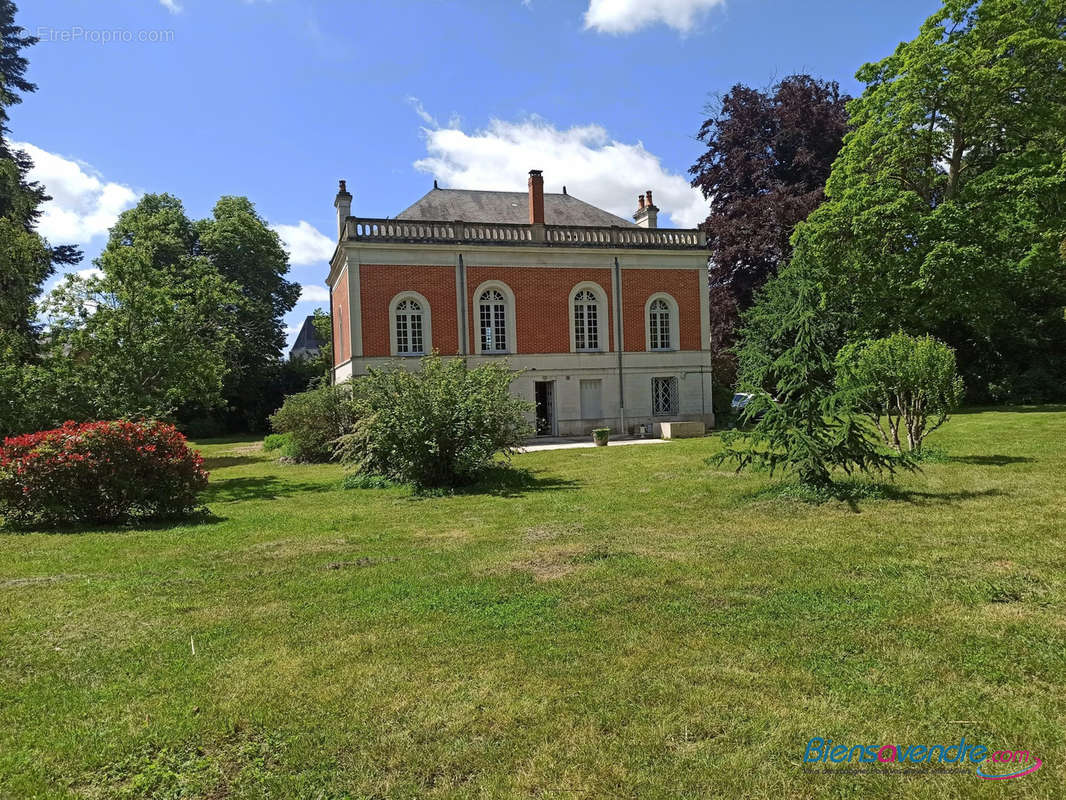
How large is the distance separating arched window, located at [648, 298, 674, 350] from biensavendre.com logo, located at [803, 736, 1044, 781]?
24.8 m

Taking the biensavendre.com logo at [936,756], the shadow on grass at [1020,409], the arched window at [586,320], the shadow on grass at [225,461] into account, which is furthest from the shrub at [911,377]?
the shadow on grass at [225,461]

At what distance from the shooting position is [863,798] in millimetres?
2869

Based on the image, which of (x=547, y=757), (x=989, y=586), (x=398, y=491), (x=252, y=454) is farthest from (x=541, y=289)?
(x=547, y=757)

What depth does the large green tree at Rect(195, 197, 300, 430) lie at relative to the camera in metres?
39.5

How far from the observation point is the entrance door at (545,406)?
26297 mm

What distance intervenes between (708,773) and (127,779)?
2699 mm

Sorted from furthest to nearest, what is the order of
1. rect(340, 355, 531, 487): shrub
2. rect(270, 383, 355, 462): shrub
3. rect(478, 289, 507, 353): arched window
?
rect(478, 289, 507, 353): arched window < rect(270, 383, 355, 462): shrub < rect(340, 355, 531, 487): shrub

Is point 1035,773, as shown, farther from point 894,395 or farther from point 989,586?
point 894,395

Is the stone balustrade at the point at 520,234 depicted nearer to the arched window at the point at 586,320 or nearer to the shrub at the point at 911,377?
the arched window at the point at 586,320

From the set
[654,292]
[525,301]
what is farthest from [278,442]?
[654,292]

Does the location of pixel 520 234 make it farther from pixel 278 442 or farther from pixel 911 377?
pixel 911 377

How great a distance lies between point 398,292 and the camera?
24391mm

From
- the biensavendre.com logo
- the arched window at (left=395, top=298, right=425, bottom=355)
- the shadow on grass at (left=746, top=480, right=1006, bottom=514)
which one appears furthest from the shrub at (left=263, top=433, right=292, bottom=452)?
the biensavendre.com logo

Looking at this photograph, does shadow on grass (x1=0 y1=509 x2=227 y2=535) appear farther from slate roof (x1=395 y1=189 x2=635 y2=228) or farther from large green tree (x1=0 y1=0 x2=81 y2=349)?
slate roof (x1=395 y1=189 x2=635 y2=228)
